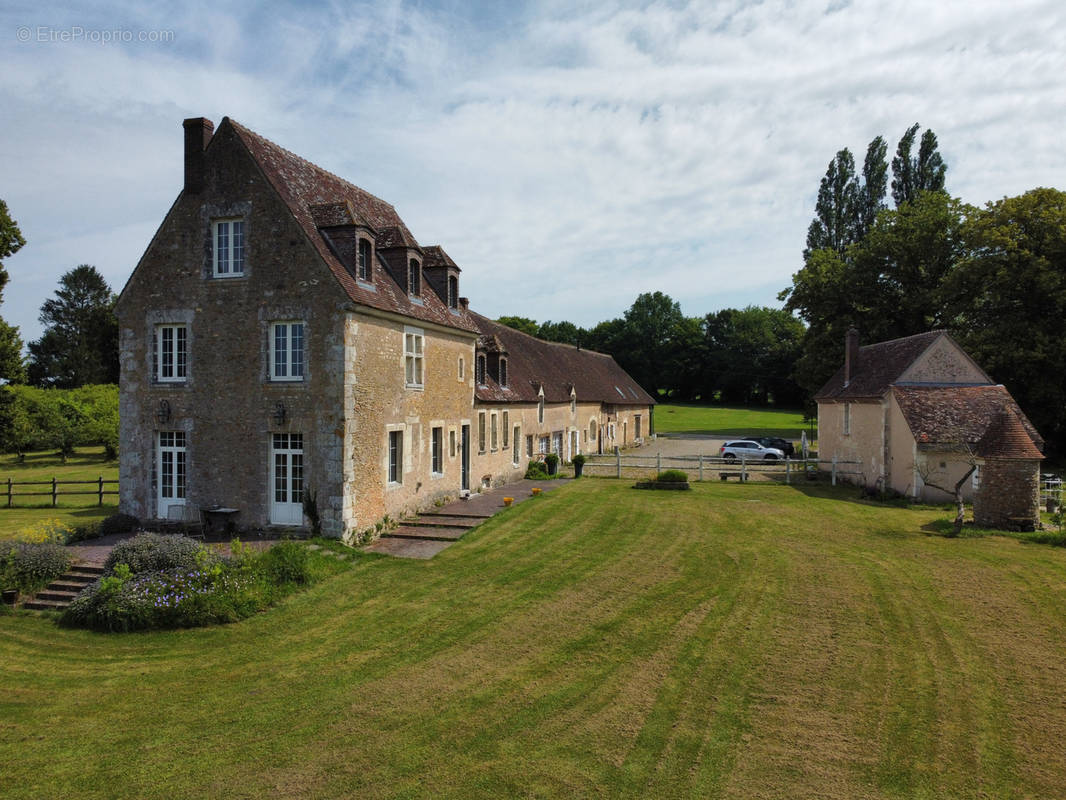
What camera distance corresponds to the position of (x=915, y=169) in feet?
155

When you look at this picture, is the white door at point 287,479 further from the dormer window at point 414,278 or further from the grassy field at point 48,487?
the grassy field at point 48,487

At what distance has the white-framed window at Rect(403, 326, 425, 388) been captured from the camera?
61.5ft

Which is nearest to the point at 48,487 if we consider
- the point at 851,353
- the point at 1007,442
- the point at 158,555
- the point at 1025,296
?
the point at 158,555

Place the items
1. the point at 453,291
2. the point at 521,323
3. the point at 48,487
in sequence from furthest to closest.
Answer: the point at 521,323
the point at 48,487
the point at 453,291

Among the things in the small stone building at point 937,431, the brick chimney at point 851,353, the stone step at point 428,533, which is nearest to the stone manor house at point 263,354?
the stone step at point 428,533

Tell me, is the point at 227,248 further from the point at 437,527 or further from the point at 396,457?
the point at 437,527

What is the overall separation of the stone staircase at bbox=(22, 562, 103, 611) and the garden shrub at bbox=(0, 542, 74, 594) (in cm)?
15

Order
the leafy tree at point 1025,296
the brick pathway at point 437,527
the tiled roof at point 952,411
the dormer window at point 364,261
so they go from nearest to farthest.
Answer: the brick pathway at point 437,527, the dormer window at point 364,261, the tiled roof at point 952,411, the leafy tree at point 1025,296

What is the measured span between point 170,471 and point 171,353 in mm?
3187

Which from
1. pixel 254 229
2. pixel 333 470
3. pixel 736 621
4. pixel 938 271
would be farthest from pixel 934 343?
Result: pixel 254 229

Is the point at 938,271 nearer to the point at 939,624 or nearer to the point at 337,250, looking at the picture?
the point at 939,624

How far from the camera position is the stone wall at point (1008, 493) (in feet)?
60.2

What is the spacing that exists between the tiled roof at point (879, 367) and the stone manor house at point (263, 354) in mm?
19391

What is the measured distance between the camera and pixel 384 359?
687 inches
